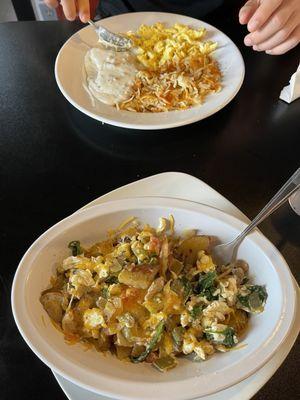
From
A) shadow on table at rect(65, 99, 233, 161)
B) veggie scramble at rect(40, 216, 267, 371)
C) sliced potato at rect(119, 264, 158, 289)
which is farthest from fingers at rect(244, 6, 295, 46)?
sliced potato at rect(119, 264, 158, 289)

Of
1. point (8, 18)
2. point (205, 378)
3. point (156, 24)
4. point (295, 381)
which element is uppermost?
point (205, 378)

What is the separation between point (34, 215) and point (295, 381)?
1.96ft

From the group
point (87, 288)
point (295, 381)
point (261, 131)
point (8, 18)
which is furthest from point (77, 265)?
point (8, 18)

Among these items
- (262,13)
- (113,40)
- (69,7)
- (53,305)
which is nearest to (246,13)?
(262,13)

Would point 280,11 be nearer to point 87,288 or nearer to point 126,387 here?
point 87,288

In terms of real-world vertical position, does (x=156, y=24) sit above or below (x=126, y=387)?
below

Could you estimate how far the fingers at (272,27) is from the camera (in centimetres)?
123

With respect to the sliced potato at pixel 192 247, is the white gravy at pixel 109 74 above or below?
below

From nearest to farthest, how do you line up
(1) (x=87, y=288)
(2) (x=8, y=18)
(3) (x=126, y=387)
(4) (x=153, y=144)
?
1. (3) (x=126, y=387)
2. (1) (x=87, y=288)
3. (4) (x=153, y=144)
4. (2) (x=8, y=18)

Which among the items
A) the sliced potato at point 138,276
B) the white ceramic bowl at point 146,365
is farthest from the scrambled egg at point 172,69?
the sliced potato at point 138,276

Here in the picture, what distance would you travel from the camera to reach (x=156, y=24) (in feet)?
4.65

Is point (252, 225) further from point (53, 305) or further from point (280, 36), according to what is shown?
point (280, 36)

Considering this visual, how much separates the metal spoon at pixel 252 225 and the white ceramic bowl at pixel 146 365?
2 cm

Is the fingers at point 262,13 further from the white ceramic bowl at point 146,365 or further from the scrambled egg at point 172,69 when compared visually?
the white ceramic bowl at point 146,365
